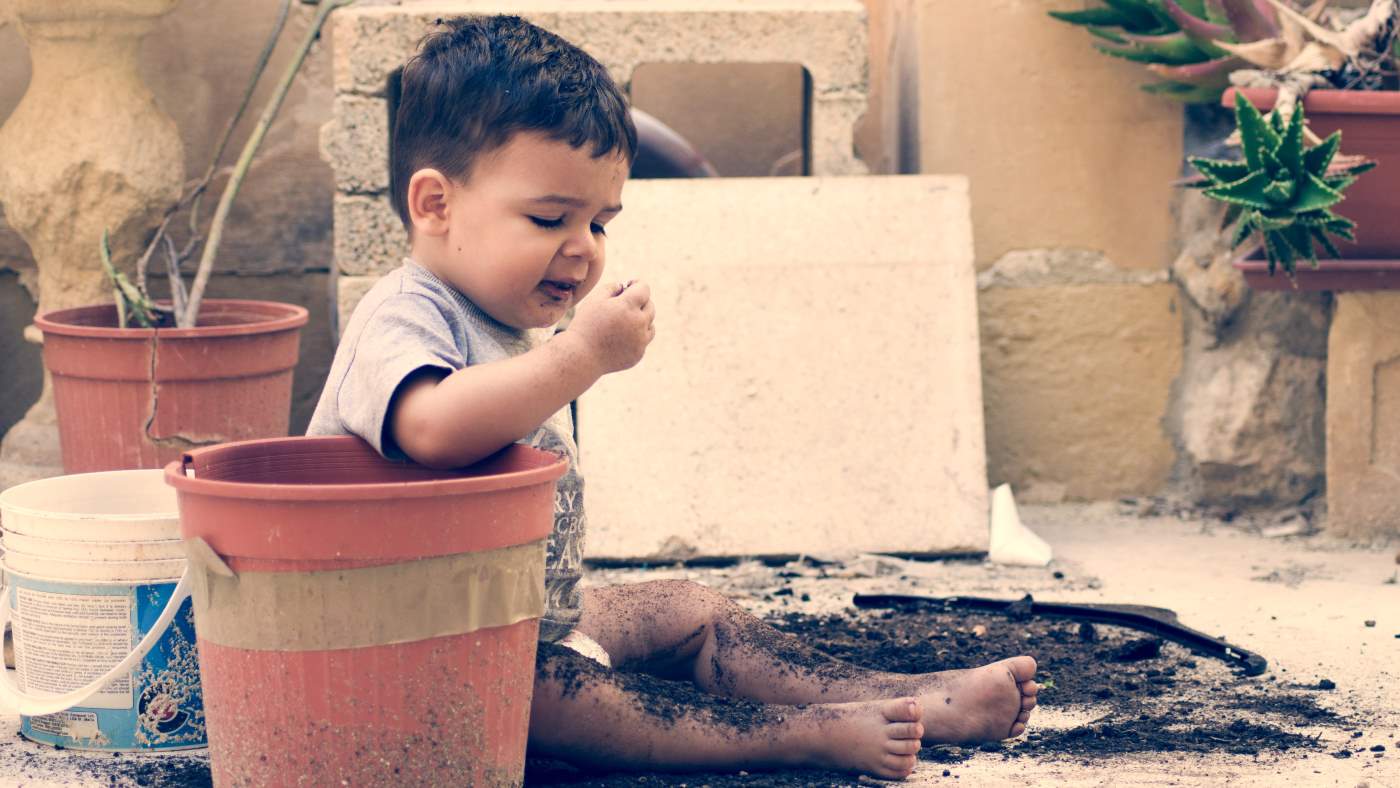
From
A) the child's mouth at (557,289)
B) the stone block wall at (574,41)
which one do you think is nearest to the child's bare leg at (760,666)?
the child's mouth at (557,289)

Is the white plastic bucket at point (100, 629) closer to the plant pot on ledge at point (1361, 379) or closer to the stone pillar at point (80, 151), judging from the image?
the stone pillar at point (80, 151)

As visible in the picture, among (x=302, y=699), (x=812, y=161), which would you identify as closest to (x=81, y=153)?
(x=812, y=161)

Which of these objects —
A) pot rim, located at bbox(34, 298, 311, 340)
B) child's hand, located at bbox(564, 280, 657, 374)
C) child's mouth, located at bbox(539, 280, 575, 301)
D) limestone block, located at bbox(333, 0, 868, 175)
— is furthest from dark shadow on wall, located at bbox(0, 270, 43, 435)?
child's hand, located at bbox(564, 280, 657, 374)

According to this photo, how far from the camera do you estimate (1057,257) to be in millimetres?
3762

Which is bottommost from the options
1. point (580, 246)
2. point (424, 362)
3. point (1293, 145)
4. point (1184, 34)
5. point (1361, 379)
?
point (1361, 379)

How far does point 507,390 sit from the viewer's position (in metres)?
1.83

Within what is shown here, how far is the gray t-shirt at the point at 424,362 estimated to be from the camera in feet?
6.20

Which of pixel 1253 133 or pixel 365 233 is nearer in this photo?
pixel 1253 133

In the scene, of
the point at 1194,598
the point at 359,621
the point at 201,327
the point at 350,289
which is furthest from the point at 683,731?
the point at 350,289

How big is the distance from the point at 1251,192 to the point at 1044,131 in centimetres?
79

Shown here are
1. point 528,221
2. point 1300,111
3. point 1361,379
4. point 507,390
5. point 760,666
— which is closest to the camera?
point 507,390

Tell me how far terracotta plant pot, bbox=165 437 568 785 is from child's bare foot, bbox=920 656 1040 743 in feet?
2.24

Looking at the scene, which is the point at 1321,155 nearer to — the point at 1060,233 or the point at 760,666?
the point at 1060,233

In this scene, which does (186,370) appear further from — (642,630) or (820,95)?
(820,95)
